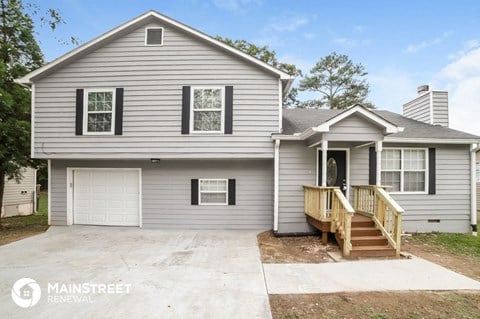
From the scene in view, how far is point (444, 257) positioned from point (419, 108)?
6.08 metres

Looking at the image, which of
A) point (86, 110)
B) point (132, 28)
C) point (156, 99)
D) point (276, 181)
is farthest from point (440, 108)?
point (86, 110)

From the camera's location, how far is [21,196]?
14.1m

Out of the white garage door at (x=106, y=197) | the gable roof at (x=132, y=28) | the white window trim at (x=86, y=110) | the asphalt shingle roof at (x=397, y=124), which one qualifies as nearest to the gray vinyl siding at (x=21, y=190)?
the white garage door at (x=106, y=197)

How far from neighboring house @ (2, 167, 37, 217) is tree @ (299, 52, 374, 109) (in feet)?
62.8

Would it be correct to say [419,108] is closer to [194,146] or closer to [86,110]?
[194,146]

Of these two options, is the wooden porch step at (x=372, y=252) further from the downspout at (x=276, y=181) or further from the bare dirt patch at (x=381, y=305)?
the downspout at (x=276, y=181)

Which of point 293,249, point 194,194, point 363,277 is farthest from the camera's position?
point 194,194

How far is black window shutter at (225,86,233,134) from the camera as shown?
25.3 ft

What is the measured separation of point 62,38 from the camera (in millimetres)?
9758

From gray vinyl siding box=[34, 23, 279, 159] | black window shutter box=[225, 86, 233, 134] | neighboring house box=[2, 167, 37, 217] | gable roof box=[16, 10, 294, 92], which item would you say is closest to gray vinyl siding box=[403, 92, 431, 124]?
gable roof box=[16, 10, 294, 92]

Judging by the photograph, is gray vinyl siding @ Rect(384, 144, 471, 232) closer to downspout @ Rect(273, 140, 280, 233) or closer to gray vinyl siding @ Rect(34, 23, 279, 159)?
downspout @ Rect(273, 140, 280, 233)

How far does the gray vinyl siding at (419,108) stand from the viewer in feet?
31.1

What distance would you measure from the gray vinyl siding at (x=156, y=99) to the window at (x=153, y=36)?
15cm

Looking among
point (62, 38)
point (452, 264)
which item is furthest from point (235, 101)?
point (62, 38)
